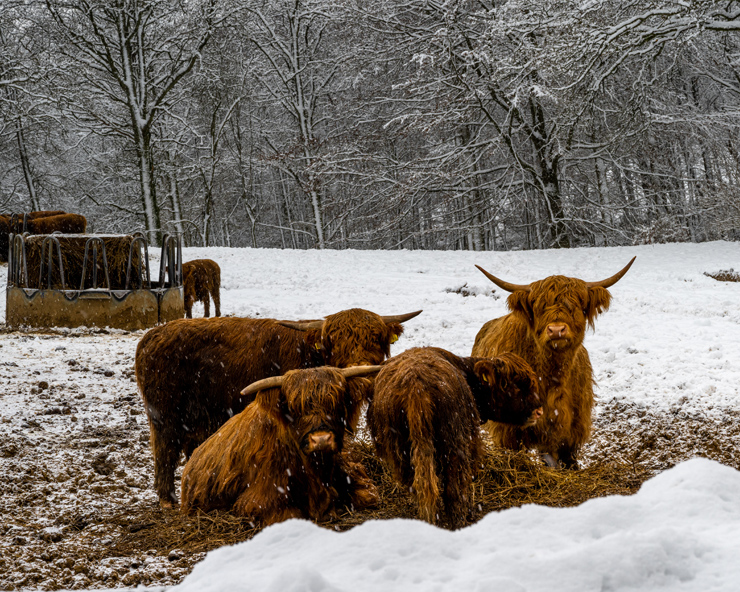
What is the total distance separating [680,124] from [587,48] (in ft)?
28.8

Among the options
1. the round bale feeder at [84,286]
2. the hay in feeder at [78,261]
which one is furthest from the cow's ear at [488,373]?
the hay in feeder at [78,261]

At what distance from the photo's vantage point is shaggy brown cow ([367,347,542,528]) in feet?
10.3

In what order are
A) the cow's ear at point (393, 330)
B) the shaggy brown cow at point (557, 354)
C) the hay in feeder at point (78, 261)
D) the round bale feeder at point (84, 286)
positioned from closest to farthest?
the cow's ear at point (393, 330) → the shaggy brown cow at point (557, 354) → the round bale feeder at point (84, 286) → the hay in feeder at point (78, 261)

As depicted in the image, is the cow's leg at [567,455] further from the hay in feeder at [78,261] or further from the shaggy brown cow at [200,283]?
the shaggy brown cow at [200,283]

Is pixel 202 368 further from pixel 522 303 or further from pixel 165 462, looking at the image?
pixel 522 303

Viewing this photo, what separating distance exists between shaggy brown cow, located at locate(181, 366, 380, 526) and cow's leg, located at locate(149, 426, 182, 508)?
0.86 meters

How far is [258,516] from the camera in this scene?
336 cm

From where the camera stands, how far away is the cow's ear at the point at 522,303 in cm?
463

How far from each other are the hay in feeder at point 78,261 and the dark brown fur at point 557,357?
8035 mm

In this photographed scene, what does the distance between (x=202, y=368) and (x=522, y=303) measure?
2190 mm

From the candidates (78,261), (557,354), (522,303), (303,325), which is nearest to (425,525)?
(303,325)

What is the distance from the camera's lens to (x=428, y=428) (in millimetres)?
3150

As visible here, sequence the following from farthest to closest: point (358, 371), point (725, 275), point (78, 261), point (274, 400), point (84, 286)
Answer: point (725, 275)
point (78, 261)
point (84, 286)
point (358, 371)
point (274, 400)

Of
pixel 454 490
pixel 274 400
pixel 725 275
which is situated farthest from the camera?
pixel 725 275
